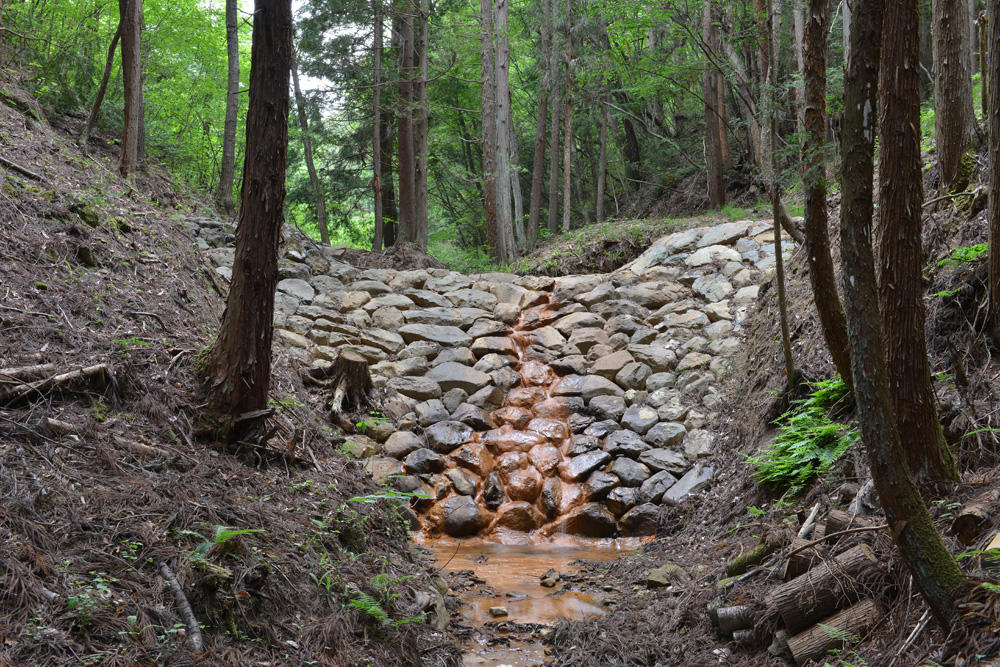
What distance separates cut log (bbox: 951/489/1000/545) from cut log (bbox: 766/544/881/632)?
45 cm

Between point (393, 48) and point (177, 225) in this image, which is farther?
point (393, 48)

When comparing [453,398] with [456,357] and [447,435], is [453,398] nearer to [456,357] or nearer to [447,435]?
[447,435]

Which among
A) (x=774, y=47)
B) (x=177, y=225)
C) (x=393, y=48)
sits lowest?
(x=177, y=225)

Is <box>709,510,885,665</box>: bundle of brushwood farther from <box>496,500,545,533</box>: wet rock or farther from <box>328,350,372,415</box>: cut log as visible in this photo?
<box>328,350,372,415</box>: cut log

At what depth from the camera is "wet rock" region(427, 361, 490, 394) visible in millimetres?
9930

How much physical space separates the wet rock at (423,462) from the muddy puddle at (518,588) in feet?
2.96

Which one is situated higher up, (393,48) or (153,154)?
(393,48)

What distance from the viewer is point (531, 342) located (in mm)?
11141

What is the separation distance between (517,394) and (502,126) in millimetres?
8644

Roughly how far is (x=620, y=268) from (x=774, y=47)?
704 cm

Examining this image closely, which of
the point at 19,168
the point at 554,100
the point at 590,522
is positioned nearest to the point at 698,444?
the point at 590,522

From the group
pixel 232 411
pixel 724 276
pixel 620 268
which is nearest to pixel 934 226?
pixel 724 276

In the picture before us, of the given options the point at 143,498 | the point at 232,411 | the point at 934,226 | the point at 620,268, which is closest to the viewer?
the point at 143,498

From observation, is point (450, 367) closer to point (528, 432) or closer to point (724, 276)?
point (528, 432)
